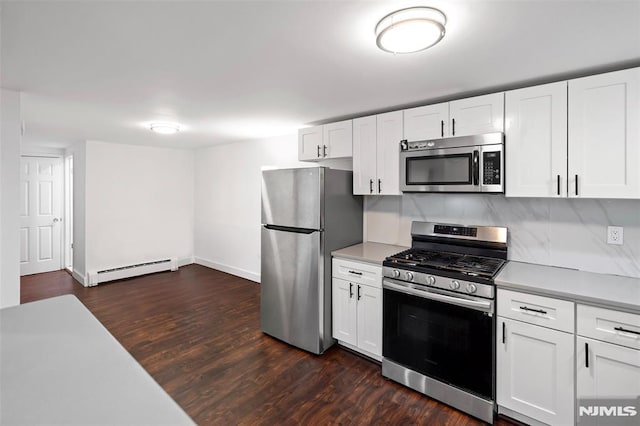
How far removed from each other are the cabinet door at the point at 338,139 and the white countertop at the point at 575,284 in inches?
70.8

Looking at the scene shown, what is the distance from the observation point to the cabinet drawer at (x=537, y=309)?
1.84 m

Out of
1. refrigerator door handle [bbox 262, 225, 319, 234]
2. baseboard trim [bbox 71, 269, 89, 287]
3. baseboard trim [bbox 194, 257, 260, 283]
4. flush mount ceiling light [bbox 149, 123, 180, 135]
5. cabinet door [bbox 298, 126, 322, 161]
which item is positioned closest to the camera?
refrigerator door handle [bbox 262, 225, 319, 234]

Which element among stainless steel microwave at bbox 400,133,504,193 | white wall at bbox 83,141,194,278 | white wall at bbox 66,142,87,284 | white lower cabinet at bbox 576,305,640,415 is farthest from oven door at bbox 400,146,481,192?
white wall at bbox 66,142,87,284

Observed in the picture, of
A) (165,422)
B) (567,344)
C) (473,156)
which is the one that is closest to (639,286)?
(567,344)

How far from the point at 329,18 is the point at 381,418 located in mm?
2404

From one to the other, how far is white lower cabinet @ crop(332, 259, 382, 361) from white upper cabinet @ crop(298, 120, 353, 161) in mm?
1162

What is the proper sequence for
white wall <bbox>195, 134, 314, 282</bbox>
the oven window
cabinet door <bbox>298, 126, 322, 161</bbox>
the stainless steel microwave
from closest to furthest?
the stainless steel microwave, the oven window, cabinet door <bbox>298, 126, 322, 161</bbox>, white wall <bbox>195, 134, 314, 282</bbox>

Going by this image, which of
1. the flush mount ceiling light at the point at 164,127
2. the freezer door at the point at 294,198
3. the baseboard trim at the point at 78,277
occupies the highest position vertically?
the flush mount ceiling light at the point at 164,127

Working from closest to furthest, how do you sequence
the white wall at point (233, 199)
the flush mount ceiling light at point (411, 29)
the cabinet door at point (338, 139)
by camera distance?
the flush mount ceiling light at point (411, 29) → the cabinet door at point (338, 139) → the white wall at point (233, 199)

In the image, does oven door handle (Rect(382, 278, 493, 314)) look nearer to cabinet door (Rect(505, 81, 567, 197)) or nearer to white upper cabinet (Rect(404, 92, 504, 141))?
cabinet door (Rect(505, 81, 567, 197))

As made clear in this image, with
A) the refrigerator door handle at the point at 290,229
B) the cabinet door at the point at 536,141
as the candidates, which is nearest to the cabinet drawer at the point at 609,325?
the cabinet door at the point at 536,141

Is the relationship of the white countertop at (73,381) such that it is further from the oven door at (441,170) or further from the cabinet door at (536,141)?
the cabinet door at (536,141)

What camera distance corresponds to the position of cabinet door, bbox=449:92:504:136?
2.33 m

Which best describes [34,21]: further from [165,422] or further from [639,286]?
[639,286]
